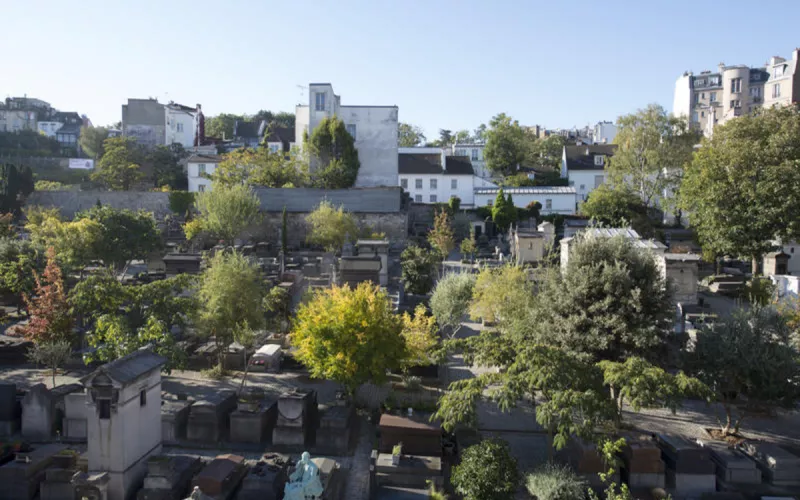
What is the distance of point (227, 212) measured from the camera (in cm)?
3794

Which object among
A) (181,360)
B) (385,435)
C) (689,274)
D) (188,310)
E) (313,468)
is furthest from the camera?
(689,274)

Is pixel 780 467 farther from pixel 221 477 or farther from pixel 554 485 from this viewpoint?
pixel 221 477

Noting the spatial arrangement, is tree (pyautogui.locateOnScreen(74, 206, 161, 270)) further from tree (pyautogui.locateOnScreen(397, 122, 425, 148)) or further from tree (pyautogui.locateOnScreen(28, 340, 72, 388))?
tree (pyautogui.locateOnScreen(397, 122, 425, 148))

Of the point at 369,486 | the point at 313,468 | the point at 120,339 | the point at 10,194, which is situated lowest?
the point at 369,486

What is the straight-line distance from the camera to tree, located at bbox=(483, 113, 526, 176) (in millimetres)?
58938

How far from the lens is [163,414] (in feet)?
Result: 46.2

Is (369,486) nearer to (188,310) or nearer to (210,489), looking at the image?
(210,489)

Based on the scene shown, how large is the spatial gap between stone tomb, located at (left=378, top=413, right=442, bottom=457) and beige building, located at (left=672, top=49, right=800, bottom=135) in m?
58.1

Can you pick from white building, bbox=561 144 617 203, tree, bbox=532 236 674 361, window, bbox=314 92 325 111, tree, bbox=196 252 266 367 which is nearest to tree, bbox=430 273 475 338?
tree, bbox=532 236 674 361

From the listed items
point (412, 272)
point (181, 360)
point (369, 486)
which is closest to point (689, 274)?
point (412, 272)

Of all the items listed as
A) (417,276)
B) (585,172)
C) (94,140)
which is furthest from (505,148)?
(94,140)

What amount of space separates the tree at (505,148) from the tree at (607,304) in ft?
145

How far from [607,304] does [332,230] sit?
2361 cm

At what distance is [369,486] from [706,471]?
7015 mm
